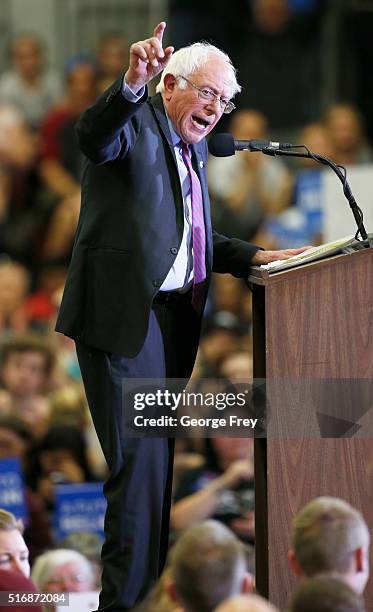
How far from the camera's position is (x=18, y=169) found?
9016 mm

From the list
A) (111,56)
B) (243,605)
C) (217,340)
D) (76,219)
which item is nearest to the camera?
(243,605)

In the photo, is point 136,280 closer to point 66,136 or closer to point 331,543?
point 331,543

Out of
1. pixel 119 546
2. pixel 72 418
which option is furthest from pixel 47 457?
pixel 119 546

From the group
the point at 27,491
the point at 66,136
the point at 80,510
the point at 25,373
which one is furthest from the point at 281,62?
the point at 80,510

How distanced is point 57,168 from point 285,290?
5.79m

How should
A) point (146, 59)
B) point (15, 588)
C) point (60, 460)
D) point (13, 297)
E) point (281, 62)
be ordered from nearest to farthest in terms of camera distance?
point (146, 59) < point (15, 588) < point (60, 460) < point (13, 297) < point (281, 62)

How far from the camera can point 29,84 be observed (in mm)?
9477

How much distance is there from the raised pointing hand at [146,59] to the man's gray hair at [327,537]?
3.74 ft

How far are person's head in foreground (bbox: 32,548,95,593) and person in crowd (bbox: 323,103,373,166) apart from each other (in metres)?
5.13

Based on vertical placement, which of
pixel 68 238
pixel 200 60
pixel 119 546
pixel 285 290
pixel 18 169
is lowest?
pixel 119 546

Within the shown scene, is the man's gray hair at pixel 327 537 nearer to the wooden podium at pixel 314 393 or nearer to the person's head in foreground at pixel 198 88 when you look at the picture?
the wooden podium at pixel 314 393

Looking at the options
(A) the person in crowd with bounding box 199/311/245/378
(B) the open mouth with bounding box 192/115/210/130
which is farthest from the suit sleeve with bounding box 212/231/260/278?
(A) the person in crowd with bounding box 199/311/245/378

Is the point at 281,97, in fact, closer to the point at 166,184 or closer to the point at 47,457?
the point at 47,457

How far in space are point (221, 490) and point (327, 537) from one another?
2662 mm
